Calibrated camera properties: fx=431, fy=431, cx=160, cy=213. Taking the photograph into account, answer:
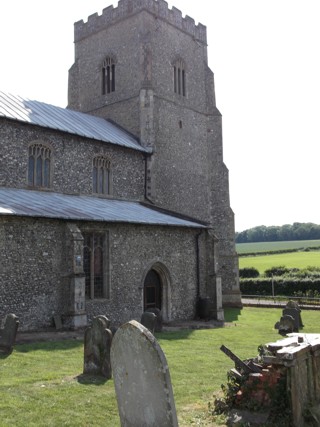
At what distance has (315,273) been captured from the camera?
1356 inches

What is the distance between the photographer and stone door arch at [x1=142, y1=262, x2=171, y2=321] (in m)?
18.4

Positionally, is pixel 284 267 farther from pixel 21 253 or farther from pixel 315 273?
pixel 21 253

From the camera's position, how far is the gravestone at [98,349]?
8852 millimetres

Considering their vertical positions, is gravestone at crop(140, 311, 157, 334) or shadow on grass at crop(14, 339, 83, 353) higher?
gravestone at crop(140, 311, 157, 334)

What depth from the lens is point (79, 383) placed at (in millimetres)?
8172

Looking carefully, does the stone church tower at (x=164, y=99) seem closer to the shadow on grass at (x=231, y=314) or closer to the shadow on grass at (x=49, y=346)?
the shadow on grass at (x=231, y=314)

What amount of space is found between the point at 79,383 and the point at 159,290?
10.7 metres

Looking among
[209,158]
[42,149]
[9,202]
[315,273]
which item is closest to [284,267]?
[315,273]

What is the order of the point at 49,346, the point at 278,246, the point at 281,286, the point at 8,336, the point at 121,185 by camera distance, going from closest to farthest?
1. the point at 8,336
2. the point at 49,346
3. the point at 121,185
4. the point at 281,286
5. the point at 278,246

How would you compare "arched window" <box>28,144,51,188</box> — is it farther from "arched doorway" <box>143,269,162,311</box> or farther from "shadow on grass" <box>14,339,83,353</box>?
"shadow on grass" <box>14,339,83,353</box>

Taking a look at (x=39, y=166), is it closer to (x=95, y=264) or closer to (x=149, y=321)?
(x=95, y=264)

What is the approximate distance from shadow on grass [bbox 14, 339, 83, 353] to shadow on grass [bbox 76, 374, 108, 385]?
2958 millimetres

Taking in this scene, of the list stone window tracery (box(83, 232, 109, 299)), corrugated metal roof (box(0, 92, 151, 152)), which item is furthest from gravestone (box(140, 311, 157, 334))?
corrugated metal roof (box(0, 92, 151, 152))

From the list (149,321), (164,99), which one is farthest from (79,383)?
(164,99)
